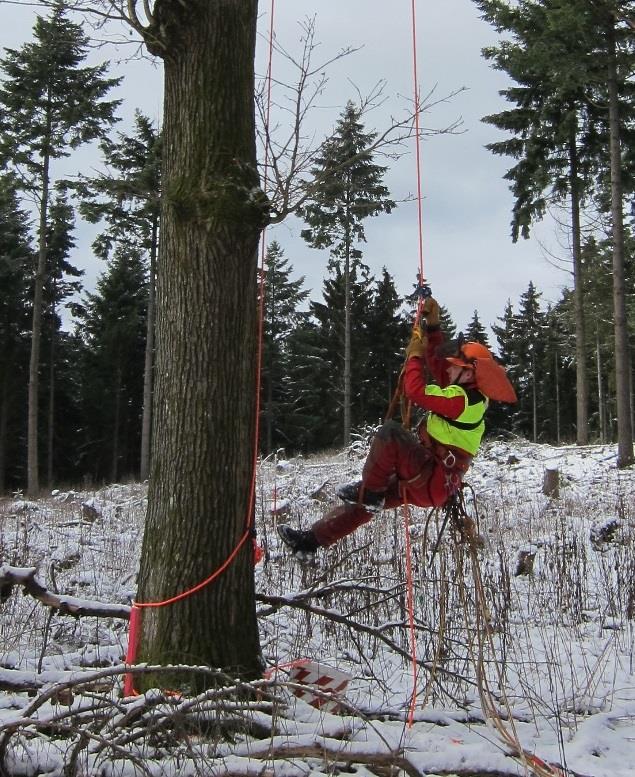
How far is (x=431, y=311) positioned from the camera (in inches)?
174

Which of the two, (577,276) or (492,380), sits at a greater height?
(577,276)

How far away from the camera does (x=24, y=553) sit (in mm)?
6812

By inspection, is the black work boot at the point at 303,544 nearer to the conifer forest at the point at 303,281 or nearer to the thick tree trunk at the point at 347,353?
the conifer forest at the point at 303,281

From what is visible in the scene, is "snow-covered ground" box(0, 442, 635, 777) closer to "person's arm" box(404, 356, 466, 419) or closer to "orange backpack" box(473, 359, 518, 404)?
"person's arm" box(404, 356, 466, 419)

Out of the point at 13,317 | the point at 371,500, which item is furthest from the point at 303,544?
the point at 13,317

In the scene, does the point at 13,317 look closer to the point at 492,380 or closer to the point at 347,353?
the point at 347,353

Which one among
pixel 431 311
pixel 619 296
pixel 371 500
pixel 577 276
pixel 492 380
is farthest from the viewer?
pixel 577 276

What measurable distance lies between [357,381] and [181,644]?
30916 millimetres

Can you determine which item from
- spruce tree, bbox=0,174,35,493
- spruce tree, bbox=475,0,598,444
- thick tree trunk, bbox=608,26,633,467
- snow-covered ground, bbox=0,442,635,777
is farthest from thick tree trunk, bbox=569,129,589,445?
spruce tree, bbox=0,174,35,493

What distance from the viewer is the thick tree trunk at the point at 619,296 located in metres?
14.5

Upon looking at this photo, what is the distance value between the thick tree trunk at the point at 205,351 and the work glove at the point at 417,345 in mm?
1025

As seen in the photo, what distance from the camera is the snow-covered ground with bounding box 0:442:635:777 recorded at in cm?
266

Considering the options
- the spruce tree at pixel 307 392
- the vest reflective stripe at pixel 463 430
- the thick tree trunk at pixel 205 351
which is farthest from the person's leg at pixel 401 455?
the spruce tree at pixel 307 392

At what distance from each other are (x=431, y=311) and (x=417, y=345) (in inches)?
12.1
